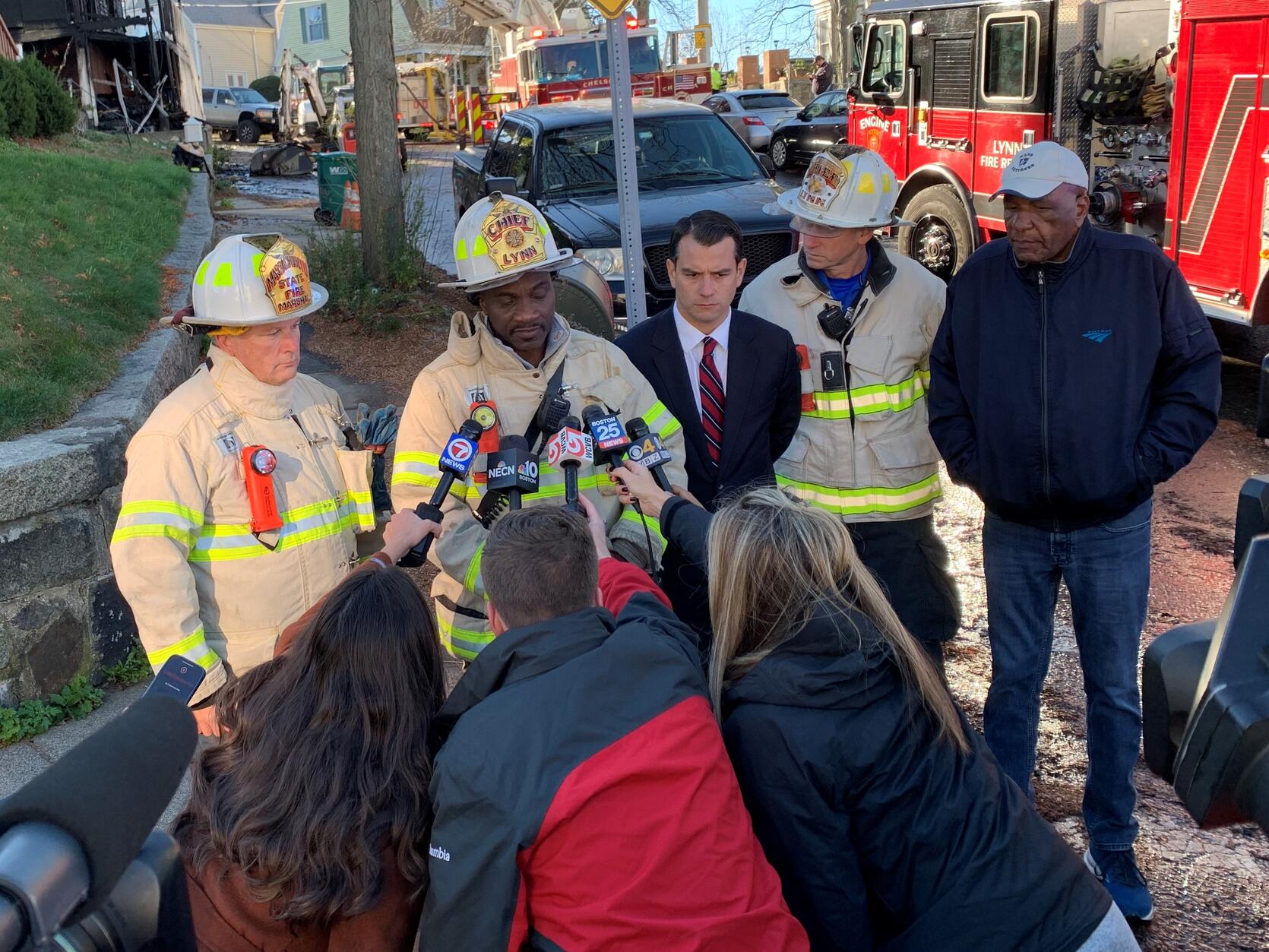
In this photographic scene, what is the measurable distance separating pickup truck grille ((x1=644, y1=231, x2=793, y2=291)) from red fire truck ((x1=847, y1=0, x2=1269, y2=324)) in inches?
69.8

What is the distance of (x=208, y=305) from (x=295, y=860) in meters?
1.51

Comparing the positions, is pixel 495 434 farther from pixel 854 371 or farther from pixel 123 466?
pixel 123 466

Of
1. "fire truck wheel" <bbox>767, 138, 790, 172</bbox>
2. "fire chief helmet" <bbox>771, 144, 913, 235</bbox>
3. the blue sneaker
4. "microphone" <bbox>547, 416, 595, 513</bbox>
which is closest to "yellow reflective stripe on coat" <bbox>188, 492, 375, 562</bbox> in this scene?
"microphone" <bbox>547, 416, 595, 513</bbox>

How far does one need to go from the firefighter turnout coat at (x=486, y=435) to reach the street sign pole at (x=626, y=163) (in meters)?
1.72

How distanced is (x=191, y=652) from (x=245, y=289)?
90cm

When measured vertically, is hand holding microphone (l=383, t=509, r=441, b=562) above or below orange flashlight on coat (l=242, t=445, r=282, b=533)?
below

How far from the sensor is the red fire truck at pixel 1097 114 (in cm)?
783

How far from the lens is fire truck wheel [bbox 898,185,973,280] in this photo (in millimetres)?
11055

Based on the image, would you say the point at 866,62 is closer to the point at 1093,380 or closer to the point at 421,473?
the point at 1093,380

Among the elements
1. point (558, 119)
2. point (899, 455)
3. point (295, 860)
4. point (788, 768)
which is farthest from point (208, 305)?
point (558, 119)

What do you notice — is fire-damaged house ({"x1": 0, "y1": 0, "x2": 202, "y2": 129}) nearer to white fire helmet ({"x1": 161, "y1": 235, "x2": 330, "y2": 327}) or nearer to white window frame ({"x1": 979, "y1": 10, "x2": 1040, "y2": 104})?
white window frame ({"x1": 979, "y1": 10, "x2": 1040, "y2": 104})

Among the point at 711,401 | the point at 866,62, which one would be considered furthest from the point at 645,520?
the point at 866,62

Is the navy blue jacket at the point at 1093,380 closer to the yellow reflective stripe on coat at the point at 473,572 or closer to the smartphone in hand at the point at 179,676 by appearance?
the yellow reflective stripe on coat at the point at 473,572

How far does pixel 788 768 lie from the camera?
2.11m
